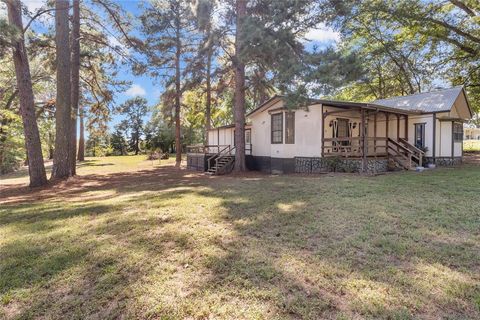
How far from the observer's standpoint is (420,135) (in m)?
14.2

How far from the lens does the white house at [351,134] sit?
12.0 meters

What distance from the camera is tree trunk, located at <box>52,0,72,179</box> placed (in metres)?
10.5

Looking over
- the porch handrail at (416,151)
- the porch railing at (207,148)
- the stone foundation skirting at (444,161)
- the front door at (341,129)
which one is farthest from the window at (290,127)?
the stone foundation skirting at (444,161)

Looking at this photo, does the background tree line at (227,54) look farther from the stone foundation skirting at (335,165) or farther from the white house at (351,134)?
the stone foundation skirting at (335,165)

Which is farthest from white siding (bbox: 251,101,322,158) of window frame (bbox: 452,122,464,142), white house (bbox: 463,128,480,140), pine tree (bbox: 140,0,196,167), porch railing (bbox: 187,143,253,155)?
white house (bbox: 463,128,480,140)

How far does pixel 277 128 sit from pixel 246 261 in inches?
442

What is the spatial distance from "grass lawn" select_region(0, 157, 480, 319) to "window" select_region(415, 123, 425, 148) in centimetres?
934

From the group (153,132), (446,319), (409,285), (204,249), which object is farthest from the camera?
(153,132)

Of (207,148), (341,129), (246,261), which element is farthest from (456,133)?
(246,261)

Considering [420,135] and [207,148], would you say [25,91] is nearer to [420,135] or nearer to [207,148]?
[207,148]

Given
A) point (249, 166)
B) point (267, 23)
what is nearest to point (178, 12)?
point (267, 23)

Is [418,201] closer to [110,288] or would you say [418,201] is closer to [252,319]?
[252,319]

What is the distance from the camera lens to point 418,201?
588 centimetres

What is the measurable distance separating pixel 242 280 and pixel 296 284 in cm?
55
